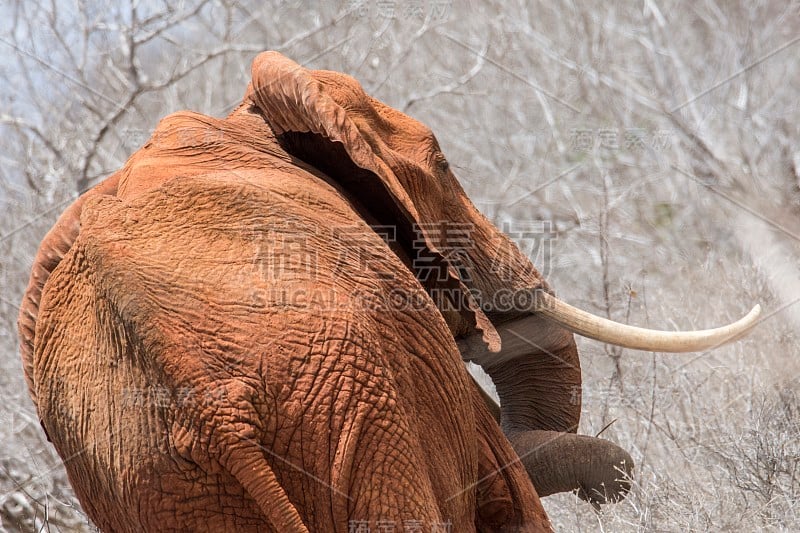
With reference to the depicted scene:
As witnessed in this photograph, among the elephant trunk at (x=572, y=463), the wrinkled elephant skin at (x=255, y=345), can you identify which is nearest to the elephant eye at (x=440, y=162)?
the wrinkled elephant skin at (x=255, y=345)

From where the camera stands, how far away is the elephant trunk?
93.4 inches

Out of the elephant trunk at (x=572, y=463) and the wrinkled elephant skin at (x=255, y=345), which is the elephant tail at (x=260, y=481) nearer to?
the wrinkled elephant skin at (x=255, y=345)

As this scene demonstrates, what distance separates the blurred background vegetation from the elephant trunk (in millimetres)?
315

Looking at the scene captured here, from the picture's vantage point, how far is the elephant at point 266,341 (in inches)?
60.7

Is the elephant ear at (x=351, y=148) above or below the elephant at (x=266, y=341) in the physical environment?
above

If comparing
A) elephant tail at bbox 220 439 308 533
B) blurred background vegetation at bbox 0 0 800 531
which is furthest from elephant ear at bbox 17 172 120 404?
blurred background vegetation at bbox 0 0 800 531

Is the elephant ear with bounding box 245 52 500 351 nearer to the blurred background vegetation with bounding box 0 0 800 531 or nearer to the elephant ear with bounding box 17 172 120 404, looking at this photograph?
the elephant ear with bounding box 17 172 120 404

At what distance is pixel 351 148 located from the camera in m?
1.95

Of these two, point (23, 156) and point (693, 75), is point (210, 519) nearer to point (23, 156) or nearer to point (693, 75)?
point (23, 156)

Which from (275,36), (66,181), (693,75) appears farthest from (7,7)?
(693,75)

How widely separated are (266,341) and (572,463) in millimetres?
1072

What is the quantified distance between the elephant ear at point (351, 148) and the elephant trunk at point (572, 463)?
40 cm

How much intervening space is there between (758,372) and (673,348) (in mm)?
1530

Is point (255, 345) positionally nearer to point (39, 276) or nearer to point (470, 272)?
point (39, 276)
